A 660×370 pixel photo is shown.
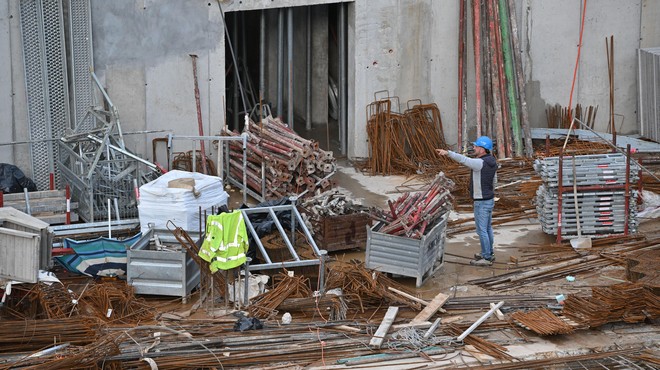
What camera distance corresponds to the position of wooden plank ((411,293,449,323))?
12500 mm

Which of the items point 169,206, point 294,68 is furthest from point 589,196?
point 294,68

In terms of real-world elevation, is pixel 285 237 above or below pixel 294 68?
below

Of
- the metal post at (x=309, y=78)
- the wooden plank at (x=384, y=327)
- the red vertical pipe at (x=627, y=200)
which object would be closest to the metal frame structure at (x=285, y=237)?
the wooden plank at (x=384, y=327)

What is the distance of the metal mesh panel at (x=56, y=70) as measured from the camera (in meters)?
17.0

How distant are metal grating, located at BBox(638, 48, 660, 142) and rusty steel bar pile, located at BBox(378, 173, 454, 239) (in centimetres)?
815

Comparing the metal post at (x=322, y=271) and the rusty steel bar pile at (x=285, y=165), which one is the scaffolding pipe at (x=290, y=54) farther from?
the metal post at (x=322, y=271)

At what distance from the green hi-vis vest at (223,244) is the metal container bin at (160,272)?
582 mm

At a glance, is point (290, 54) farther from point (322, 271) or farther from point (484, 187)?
point (322, 271)

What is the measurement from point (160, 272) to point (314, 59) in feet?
34.1

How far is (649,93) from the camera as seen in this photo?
69.5ft

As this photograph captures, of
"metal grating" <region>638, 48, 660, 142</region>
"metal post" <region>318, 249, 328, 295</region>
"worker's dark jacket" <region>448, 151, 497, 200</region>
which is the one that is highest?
"metal grating" <region>638, 48, 660, 142</region>

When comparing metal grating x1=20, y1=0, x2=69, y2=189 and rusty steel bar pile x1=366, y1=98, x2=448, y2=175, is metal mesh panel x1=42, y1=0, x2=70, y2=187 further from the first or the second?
rusty steel bar pile x1=366, y1=98, x2=448, y2=175

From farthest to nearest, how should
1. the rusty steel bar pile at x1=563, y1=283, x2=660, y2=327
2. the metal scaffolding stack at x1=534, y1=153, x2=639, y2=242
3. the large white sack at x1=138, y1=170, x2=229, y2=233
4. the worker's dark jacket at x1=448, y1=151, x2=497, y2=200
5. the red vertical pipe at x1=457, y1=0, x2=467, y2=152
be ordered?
the red vertical pipe at x1=457, y1=0, x2=467, y2=152 < the metal scaffolding stack at x1=534, y1=153, x2=639, y2=242 < the large white sack at x1=138, y1=170, x2=229, y2=233 < the worker's dark jacket at x1=448, y1=151, x2=497, y2=200 < the rusty steel bar pile at x1=563, y1=283, x2=660, y2=327

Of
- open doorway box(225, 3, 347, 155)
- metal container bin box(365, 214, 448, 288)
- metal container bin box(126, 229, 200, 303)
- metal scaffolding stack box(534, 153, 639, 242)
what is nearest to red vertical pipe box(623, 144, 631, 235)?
metal scaffolding stack box(534, 153, 639, 242)
